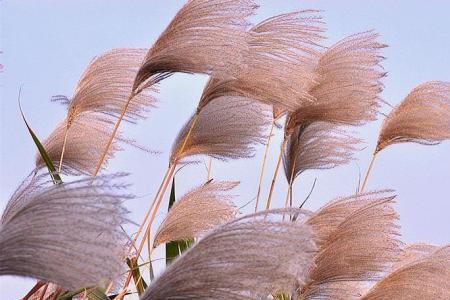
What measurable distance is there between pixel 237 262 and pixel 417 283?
1.45m

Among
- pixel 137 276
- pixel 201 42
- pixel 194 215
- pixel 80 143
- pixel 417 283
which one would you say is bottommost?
pixel 417 283

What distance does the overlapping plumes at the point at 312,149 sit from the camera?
407 centimetres

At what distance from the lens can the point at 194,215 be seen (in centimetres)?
350

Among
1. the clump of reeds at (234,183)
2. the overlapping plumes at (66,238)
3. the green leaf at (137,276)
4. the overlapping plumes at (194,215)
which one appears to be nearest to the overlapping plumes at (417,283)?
the clump of reeds at (234,183)

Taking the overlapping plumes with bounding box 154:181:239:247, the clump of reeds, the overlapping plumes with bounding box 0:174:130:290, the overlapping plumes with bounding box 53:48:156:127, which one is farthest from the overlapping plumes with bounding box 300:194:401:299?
the overlapping plumes with bounding box 0:174:130:290

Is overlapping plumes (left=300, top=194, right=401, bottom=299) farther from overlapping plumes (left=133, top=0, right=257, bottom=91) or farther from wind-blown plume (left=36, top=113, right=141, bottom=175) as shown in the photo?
wind-blown plume (left=36, top=113, right=141, bottom=175)

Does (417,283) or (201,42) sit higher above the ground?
(201,42)

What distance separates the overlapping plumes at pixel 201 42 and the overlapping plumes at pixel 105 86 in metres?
0.41

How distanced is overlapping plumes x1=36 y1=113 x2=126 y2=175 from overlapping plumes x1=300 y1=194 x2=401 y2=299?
3.61 feet

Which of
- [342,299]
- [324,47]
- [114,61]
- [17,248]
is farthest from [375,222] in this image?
[17,248]

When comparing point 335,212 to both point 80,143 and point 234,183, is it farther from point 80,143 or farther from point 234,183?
point 80,143

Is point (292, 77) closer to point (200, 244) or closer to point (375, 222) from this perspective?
point (375, 222)

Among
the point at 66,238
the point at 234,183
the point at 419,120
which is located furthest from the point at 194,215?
the point at 66,238

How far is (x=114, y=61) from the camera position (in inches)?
149
